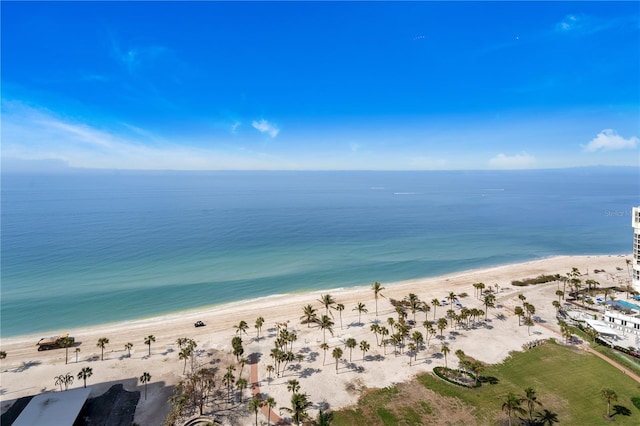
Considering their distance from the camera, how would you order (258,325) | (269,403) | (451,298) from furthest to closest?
1. (451,298)
2. (258,325)
3. (269,403)

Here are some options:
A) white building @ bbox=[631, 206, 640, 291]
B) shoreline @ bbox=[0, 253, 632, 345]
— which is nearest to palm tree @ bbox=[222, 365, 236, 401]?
shoreline @ bbox=[0, 253, 632, 345]

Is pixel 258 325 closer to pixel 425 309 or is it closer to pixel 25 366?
pixel 425 309

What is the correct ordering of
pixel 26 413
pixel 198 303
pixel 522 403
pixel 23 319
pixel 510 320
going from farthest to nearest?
1. pixel 198 303
2. pixel 23 319
3. pixel 510 320
4. pixel 522 403
5. pixel 26 413

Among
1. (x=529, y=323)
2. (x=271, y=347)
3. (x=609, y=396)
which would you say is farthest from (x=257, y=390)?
(x=529, y=323)

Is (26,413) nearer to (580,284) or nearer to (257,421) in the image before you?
(257,421)

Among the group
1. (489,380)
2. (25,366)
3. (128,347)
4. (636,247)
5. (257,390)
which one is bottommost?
(489,380)

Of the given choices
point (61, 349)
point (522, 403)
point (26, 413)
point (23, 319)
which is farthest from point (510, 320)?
point (23, 319)

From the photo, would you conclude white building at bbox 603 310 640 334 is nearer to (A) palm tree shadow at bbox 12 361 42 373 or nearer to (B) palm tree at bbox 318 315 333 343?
(B) palm tree at bbox 318 315 333 343
